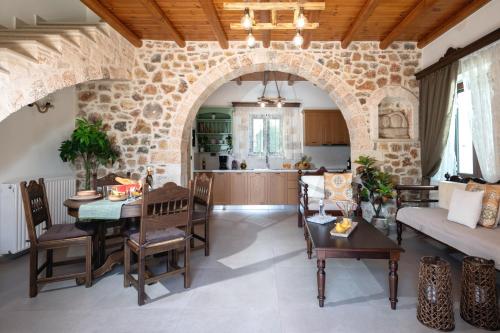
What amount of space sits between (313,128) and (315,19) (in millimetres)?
3306

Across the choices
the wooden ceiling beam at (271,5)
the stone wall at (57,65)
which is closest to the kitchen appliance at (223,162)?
the stone wall at (57,65)

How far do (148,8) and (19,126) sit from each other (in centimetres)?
227

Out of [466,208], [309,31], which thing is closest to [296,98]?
[309,31]

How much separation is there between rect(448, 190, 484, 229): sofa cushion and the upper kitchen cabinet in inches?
147

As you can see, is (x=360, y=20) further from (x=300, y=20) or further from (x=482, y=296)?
(x=482, y=296)

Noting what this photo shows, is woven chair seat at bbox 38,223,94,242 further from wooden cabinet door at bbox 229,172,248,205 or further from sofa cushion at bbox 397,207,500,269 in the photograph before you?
wooden cabinet door at bbox 229,172,248,205

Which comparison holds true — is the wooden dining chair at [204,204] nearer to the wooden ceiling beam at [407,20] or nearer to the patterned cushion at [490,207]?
the patterned cushion at [490,207]

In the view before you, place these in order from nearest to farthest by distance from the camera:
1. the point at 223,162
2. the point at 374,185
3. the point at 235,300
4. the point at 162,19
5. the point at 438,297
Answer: the point at 438,297, the point at 235,300, the point at 162,19, the point at 374,185, the point at 223,162

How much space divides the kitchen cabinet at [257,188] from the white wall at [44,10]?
4.29 meters

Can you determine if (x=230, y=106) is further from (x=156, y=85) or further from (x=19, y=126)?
(x=19, y=126)

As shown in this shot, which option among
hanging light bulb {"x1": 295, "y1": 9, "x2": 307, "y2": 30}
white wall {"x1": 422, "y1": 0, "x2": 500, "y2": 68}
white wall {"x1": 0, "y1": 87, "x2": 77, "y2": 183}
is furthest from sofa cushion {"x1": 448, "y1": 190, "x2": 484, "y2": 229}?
white wall {"x1": 0, "y1": 87, "x2": 77, "y2": 183}

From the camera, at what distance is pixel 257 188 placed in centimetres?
609

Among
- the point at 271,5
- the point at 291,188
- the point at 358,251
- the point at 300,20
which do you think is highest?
the point at 271,5

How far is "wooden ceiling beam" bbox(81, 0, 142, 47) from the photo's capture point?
3189 millimetres
